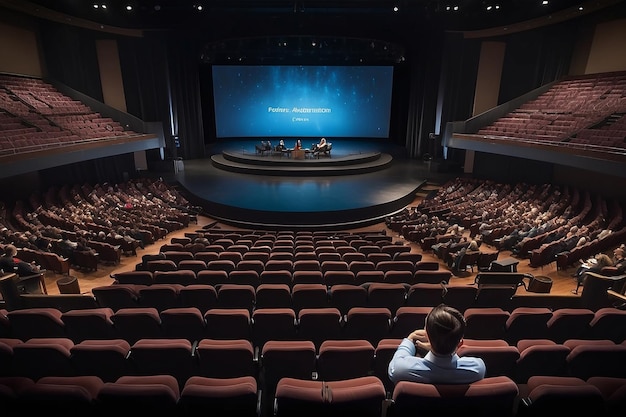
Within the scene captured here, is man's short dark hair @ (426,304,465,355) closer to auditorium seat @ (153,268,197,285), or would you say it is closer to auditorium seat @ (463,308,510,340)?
auditorium seat @ (463,308,510,340)

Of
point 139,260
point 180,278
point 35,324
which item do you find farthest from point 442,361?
point 139,260

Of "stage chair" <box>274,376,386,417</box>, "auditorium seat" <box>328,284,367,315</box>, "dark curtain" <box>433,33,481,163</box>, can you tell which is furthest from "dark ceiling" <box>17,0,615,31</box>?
"stage chair" <box>274,376,386,417</box>

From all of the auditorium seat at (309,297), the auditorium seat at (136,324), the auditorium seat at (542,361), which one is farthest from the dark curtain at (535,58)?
the auditorium seat at (136,324)

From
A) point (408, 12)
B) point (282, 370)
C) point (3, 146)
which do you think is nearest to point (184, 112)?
point (3, 146)

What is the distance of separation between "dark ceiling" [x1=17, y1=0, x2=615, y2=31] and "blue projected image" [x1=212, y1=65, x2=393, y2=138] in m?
3.64

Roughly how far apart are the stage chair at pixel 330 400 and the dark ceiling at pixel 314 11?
15.4m

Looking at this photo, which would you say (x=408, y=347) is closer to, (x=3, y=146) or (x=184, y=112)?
(x=3, y=146)

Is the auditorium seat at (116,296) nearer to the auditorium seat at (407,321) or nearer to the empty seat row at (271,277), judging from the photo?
the empty seat row at (271,277)

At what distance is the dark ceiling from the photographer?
46.0 feet

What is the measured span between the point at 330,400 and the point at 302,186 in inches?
485

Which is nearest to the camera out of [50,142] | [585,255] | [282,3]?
[585,255]

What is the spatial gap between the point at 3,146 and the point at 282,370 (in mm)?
11878

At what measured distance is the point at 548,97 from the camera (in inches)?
629

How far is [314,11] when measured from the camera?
1653 centimetres
